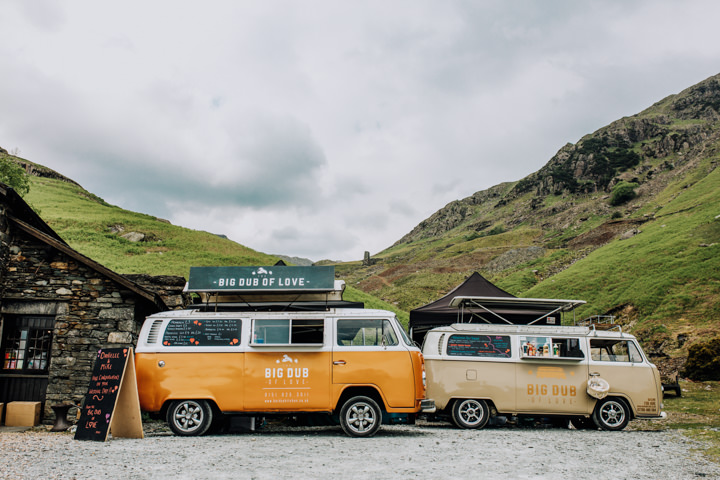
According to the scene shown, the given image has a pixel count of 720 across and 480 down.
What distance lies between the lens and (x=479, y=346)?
1097 centimetres

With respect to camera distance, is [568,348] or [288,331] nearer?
[288,331]

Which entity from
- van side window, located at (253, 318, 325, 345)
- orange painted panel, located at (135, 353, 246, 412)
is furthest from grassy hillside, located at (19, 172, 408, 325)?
van side window, located at (253, 318, 325, 345)

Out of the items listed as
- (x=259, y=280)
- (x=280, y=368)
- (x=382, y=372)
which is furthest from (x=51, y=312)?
(x=382, y=372)

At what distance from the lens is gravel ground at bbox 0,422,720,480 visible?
6.28 metres

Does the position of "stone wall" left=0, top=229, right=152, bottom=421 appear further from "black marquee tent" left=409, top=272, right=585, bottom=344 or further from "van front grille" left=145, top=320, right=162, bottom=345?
"black marquee tent" left=409, top=272, right=585, bottom=344

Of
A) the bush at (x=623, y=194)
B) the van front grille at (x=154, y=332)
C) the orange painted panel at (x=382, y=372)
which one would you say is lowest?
the orange painted panel at (x=382, y=372)

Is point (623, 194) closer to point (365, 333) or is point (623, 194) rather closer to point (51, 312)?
point (365, 333)

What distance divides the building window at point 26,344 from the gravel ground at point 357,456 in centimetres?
191

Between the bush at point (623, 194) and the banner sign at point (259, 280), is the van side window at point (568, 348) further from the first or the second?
the bush at point (623, 194)

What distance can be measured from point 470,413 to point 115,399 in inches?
286

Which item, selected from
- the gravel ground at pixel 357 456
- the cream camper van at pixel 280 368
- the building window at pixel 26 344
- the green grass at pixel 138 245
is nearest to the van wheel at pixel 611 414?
the gravel ground at pixel 357 456

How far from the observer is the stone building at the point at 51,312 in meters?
11.1

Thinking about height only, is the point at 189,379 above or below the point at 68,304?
below

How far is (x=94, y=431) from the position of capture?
8.67 metres
